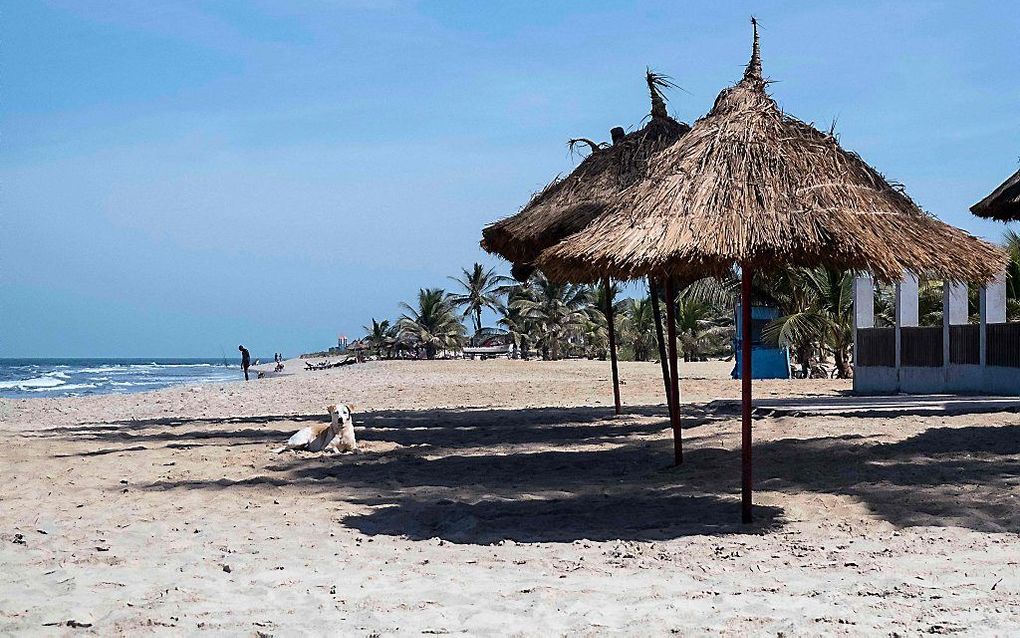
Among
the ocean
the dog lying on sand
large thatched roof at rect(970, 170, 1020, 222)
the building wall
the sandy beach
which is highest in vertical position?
large thatched roof at rect(970, 170, 1020, 222)

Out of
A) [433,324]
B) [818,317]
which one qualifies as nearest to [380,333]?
[433,324]

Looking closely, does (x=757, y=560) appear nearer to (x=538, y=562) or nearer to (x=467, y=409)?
(x=538, y=562)

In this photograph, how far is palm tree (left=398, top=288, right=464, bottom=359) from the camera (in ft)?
189

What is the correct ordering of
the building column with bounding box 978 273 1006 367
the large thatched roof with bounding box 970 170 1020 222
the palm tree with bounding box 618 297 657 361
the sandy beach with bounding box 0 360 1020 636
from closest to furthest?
the sandy beach with bounding box 0 360 1020 636, the large thatched roof with bounding box 970 170 1020 222, the building column with bounding box 978 273 1006 367, the palm tree with bounding box 618 297 657 361

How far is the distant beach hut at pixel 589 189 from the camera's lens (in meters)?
12.1

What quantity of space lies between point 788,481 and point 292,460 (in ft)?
15.4

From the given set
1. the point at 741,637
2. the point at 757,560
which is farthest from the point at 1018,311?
the point at 741,637

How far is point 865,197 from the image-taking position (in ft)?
22.8

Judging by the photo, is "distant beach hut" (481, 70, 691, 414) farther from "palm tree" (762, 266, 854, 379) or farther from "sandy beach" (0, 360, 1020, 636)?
"palm tree" (762, 266, 854, 379)

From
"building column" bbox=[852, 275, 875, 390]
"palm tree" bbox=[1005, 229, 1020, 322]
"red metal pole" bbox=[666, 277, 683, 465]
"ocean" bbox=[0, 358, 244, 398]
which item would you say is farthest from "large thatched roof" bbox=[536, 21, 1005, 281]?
"ocean" bbox=[0, 358, 244, 398]

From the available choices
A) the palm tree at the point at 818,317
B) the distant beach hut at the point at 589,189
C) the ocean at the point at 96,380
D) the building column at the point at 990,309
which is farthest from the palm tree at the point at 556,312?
the distant beach hut at the point at 589,189

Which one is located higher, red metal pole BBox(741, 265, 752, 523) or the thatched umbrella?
the thatched umbrella

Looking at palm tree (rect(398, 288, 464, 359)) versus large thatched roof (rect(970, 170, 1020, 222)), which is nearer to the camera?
large thatched roof (rect(970, 170, 1020, 222))

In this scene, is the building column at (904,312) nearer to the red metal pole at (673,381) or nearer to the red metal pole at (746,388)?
the red metal pole at (673,381)
